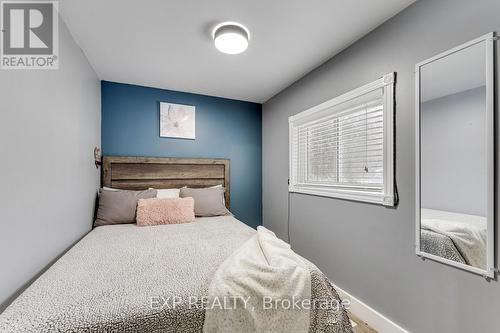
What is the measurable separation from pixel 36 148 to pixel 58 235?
2.14ft

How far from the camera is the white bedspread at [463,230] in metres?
1.13

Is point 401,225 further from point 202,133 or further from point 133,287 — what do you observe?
point 202,133

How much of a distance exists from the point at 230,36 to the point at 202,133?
5.44ft

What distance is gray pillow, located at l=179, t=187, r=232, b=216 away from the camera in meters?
2.63

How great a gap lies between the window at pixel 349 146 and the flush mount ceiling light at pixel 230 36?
1.00 m

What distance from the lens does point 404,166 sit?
4.96 feet

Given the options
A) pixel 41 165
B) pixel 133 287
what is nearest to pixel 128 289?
pixel 133 287

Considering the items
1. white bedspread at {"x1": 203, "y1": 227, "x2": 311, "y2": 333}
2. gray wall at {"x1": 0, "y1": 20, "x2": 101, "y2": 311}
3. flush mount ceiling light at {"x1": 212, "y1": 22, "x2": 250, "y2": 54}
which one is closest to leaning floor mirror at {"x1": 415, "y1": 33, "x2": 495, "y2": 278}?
white bedspread at {"x1": 203, "y1": 227, "x2": 311, "y2": 333}

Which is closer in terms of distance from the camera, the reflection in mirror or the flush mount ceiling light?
the reflection in mirror

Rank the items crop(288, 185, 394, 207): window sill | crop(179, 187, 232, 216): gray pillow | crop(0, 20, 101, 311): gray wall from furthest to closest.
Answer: crop(179, 187, 232, 216): gray pillow → crop(288, 185, 394, 207): window sill → crop(0, 20, 101, 311): gray wall

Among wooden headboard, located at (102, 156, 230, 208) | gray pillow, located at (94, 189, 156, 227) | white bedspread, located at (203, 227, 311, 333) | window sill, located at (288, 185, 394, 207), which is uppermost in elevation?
wooden headboard, located at (102, 156, 230, 208)

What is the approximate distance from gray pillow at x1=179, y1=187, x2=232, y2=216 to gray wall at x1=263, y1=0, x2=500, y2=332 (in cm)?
111

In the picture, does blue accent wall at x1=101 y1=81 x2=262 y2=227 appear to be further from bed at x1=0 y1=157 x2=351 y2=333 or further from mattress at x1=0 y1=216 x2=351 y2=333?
mattress at x1=0 y1=216 x2=351 y2=333

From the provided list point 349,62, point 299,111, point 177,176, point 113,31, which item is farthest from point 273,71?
point 177,176
